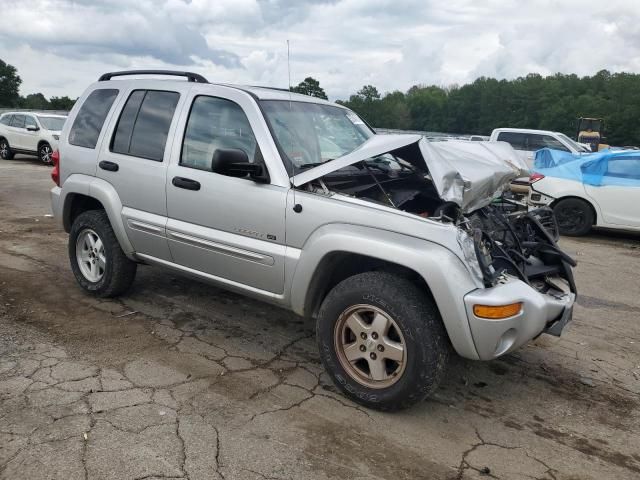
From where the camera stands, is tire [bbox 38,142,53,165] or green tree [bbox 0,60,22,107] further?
green tree [bbox 0,60,22,107]

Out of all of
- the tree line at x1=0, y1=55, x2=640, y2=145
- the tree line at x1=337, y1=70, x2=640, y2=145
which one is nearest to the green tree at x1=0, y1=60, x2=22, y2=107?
the tree line at x1=0, y1=55, x2=640, y2=145

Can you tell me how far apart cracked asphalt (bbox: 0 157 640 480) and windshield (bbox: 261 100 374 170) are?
4.91ft

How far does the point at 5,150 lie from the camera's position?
19281 mm

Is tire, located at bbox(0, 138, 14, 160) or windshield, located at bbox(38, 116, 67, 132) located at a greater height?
windshield, located at bbox(38, 116, 67, 132)

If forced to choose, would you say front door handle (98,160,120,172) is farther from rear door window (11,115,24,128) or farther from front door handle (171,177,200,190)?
rear door window (11,115,24,128)

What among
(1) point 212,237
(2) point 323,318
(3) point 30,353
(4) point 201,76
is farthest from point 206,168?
(3) point 30,353

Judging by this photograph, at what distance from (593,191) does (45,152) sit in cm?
1611

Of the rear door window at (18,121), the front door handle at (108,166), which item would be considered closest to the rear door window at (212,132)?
the front door handle at (108,166)

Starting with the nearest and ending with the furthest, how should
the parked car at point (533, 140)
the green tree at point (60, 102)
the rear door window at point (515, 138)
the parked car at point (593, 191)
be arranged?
the parked car at point (593, 191), the parked car at point (533, 140), the rear door window at point (515, 138), the green tree at point (60, 102)

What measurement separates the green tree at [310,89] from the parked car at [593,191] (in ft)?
16.2

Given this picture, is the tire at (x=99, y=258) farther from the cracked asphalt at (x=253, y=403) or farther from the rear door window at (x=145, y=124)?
the rear door window at (x=145, y=124)

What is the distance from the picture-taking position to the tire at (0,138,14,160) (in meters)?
19.1

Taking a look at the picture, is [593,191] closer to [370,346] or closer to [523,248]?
[523,248]

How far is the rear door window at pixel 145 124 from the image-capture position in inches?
177
